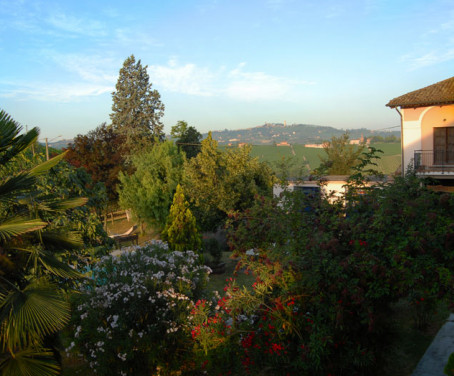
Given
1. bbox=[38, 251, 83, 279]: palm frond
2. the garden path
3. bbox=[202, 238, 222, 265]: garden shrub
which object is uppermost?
bbox=[38, 251, 83, 279]: palm frond

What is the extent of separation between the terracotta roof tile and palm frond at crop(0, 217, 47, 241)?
17.3 metres

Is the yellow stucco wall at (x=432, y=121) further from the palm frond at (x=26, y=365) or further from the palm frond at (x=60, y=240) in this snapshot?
the palm frond at (x=26, y=365)

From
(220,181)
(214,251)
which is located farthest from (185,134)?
(214,251)

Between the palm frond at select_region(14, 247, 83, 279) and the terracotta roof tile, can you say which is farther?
the terracotta roof tile

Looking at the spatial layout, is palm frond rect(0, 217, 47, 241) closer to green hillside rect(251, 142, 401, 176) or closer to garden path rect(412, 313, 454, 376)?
garden path rect(412, 313, 454, 376)

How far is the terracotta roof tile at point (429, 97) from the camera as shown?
1745 cm

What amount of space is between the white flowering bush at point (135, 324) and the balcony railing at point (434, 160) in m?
14.4

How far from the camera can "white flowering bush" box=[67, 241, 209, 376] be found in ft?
23.8

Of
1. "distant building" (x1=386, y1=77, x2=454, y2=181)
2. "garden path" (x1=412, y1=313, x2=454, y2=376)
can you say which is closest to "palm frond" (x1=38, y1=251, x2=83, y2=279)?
"garden path" (x1=412, y1=313, x2=454, y2=376)

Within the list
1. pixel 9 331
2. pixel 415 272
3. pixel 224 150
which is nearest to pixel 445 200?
pixel 415 272

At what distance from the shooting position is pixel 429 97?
1781 centimetres

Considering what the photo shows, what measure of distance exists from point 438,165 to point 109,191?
83.2 feet

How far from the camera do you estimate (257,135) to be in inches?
4124

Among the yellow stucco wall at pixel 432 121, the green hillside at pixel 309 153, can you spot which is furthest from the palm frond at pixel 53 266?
the green hillside at pixel 309 153
